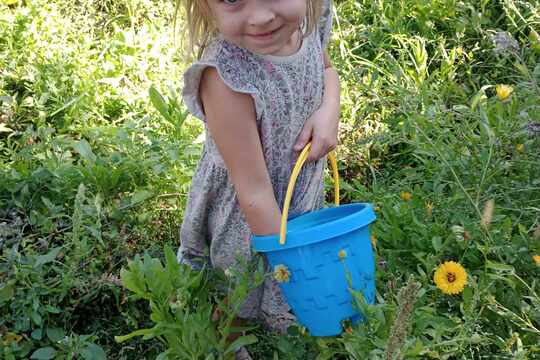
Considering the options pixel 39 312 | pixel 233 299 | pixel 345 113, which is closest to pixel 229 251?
pixel 233 299

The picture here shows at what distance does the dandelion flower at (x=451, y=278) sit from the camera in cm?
178

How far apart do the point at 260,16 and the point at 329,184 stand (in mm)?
1090

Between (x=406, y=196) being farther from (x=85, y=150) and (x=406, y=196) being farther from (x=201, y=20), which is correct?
(x=85, y=150)

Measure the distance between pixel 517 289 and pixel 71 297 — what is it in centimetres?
114

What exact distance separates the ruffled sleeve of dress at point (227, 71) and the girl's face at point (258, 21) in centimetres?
4

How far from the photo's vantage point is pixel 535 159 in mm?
2270

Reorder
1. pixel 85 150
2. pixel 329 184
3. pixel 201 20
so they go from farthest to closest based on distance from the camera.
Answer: pixel 329 184, pixel 85 150, pixel 201 20

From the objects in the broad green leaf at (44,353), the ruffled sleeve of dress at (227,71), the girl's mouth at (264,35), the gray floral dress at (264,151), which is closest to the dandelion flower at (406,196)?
the gray floral dress at (264,151)

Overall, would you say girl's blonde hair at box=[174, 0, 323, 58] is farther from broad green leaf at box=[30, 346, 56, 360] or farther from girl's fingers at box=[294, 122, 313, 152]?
broad green leaf at box=[30, 346, 56, 360]

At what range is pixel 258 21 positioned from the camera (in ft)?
5.32

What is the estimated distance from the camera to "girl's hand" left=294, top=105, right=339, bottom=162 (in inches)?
72.2

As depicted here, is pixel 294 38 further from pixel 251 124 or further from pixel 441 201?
pixel 441 201

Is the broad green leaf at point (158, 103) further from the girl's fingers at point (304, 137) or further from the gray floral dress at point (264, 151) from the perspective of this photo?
the girl's fingers at point (304, 137)

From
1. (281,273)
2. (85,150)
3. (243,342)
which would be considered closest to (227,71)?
(281,273)
